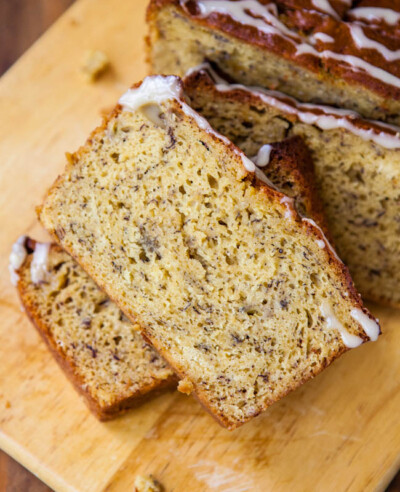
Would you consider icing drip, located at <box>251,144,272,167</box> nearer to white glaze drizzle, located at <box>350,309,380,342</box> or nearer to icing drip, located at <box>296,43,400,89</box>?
icing drip, located at <box>296,43,400,89</box>

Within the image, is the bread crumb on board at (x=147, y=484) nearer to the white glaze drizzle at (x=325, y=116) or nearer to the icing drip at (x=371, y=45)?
the white glaze drizzle at (x=325, y=116)

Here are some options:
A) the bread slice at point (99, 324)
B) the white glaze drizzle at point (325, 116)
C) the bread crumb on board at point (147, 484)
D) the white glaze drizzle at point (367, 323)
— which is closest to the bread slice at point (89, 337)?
the bread slice at point (99, 324)

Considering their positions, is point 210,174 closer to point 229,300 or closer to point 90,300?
point 229,300

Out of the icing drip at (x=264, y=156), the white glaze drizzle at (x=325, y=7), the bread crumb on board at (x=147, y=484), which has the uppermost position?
the white glaze drizzle at (x=325, y=7)

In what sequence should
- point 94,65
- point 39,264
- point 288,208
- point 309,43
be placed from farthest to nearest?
point 94,65
point 39,264
point 309,43
point 288,208

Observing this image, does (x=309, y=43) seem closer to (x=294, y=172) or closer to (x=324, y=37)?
(x=324, y=37)

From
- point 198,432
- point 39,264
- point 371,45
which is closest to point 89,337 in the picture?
point 39,264
